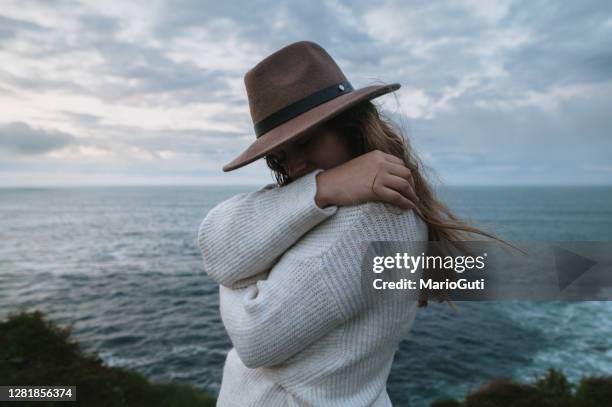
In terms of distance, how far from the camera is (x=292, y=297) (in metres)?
1.28

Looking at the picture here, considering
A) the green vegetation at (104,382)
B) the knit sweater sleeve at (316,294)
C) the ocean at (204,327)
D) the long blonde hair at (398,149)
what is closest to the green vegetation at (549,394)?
the green vegetation at (104,382)

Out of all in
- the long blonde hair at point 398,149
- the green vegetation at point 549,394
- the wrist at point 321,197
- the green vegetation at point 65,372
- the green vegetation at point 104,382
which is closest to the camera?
the wrist at point 321,197

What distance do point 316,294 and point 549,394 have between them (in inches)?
328

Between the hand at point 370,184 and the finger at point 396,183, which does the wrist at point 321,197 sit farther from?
the finger at point 396,183

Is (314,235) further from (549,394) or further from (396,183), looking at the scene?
(549,394)

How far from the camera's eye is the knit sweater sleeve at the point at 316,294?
50.1 inches

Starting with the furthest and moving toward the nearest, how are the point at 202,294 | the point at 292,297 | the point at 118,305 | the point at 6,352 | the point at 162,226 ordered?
the point at 162,226
the point at 202,294
the point at 118,305
the point at 6,352
the point at 292,297

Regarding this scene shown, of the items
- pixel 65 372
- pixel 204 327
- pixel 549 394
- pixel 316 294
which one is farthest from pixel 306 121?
pixel 204 327

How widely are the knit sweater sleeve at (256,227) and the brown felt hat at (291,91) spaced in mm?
153

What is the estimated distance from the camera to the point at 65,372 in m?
7.29

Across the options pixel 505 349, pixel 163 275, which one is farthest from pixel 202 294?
pixel 505 349

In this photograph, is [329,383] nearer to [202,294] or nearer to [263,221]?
[263,221]

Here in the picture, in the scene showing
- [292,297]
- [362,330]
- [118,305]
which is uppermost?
[292,297]

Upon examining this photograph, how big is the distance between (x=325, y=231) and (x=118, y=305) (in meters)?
27.3
